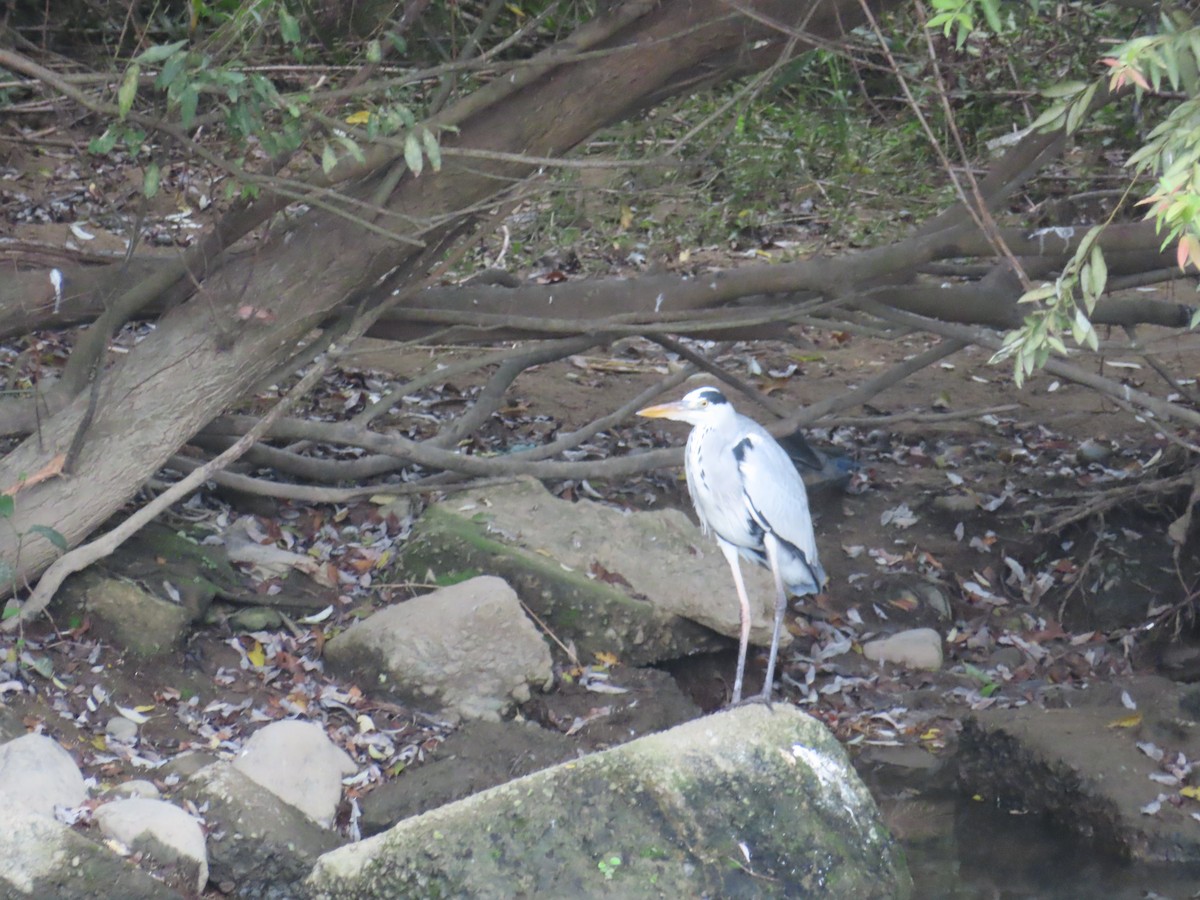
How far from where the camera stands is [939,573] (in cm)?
720

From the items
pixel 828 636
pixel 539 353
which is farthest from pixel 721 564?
pixel 539 353

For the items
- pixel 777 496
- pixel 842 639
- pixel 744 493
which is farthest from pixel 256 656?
pixel 842 639

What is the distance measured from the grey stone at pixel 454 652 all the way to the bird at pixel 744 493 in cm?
88

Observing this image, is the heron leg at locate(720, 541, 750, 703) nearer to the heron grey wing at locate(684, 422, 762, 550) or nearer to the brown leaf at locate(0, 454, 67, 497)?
the heron grey wing at locate(684, 422, 762, 550)

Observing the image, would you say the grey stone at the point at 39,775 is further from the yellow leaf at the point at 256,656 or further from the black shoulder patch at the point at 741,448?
the black shoulder patch at the point at 741,448

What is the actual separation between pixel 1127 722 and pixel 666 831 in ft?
8.33

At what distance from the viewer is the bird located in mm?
5492

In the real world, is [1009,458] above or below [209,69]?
below

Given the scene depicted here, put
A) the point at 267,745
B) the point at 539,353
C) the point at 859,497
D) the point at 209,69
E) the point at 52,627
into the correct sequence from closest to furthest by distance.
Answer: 1. the point at 209,69
2. the point at 267,745
3. the point at 52,627
4. the point at 539,353
5. the point at 859,497

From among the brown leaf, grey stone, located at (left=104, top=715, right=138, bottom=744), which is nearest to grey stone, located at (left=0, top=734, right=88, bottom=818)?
grey stone, located at (left=104, top=715, right=138, bottom=744)

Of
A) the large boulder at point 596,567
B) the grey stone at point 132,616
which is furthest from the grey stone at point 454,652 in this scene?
the grey stone at point 132,616

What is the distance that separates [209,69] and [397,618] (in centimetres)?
A: 250

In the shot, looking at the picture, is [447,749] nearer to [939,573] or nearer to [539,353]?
[539,353]

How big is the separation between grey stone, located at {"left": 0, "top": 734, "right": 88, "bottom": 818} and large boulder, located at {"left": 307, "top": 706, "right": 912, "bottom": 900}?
0.93 meters
